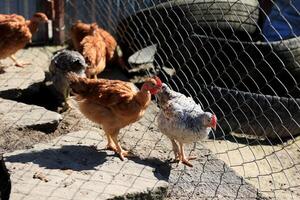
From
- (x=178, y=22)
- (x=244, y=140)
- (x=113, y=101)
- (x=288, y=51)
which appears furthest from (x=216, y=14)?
(x=113, y=101)

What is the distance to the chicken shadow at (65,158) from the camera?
4023mm

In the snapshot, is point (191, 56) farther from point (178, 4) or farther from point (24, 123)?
point (24, 123)

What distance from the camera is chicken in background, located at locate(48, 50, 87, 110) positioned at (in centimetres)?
539

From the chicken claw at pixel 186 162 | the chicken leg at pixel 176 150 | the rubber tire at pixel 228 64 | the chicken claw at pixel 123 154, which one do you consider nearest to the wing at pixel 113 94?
the chicken claw at pixel 123 154

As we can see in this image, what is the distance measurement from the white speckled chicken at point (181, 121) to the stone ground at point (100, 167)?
9.2 inches

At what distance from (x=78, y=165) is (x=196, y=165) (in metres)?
1.01

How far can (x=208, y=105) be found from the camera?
5.07m

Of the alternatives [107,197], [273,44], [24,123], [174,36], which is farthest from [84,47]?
[107,197]

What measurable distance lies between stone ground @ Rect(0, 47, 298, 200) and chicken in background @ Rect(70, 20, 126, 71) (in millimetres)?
1433

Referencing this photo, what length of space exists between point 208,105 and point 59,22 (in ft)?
9.55

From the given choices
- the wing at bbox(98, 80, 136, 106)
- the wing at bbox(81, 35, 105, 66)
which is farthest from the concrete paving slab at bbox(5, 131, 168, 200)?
the wing at bbox(81, 35, 105, 66)

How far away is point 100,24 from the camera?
7.54m

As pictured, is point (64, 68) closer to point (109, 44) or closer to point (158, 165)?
point (109, 44)

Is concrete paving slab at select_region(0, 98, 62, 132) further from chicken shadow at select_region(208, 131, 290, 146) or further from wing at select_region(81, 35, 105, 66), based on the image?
chicken shadow at select_region(208, 131, 290, 146)
